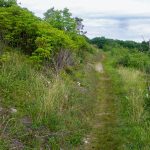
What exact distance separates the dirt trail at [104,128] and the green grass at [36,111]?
229 millimetres

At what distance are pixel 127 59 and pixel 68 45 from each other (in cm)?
1507

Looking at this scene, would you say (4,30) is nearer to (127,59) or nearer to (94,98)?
(94,98)

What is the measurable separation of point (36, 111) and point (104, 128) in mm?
2080

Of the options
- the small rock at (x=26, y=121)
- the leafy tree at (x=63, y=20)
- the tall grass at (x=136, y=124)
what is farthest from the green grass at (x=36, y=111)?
the leafy tree at (x=63, y=20)

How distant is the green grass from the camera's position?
8.19 metres

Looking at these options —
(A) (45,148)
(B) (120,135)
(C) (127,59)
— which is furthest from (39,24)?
(C) (127,59)

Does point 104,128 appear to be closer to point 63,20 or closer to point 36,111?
point 36,111

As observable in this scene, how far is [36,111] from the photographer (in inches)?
372

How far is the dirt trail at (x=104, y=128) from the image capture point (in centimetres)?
905

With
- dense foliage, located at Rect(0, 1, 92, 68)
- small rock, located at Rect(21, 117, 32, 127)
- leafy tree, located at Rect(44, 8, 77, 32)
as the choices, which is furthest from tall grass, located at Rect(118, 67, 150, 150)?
leafy tree, located at Rect(44, 8, 77, 32)

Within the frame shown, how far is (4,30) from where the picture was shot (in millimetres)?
13961

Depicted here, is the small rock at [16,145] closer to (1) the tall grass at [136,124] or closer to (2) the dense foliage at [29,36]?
(1) the tall grass at [136,124]

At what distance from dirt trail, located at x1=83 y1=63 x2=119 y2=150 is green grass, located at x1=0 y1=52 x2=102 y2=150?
23 cm

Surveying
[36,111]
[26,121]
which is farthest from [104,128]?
[26,121]
